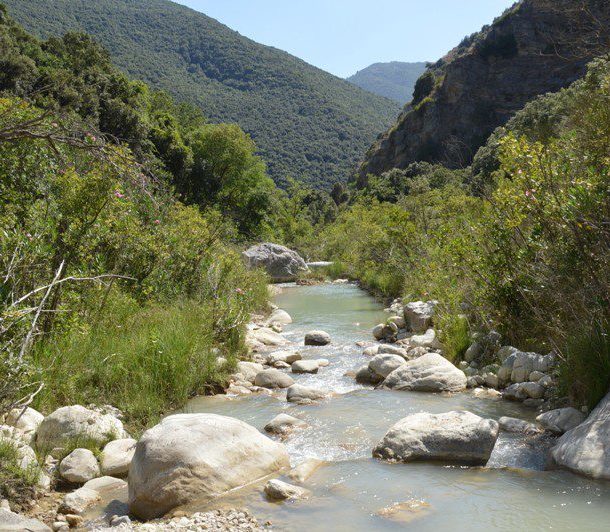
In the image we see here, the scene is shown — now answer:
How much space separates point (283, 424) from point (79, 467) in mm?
2198

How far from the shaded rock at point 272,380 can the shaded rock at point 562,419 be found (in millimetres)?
3509

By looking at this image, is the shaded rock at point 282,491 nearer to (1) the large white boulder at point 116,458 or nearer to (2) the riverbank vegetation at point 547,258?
(1) the large white boulder at point 116,458

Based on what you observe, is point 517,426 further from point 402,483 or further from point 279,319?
point 279,319

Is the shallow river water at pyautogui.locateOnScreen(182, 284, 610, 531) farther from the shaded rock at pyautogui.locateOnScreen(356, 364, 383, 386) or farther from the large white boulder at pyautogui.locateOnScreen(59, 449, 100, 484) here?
the large white boulder at pyautogui.locateOnScreen(59, 449, 100, 484)

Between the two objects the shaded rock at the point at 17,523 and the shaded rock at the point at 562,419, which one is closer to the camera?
the shaded rock at the point at 17,523

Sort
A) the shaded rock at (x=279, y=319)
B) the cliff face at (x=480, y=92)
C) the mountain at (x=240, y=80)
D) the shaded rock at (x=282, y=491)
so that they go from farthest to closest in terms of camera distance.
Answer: the mountain at (x=240, y=80), the cliff face at (x=480, y=92), the shaded rock at (x=279, y=319), the shaded rock at (x=282, y=491)

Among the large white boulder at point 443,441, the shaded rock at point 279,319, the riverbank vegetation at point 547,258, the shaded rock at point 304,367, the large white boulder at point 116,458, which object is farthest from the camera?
the shaded rock at point 279,319

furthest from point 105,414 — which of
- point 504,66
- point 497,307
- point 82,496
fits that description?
point 504,66

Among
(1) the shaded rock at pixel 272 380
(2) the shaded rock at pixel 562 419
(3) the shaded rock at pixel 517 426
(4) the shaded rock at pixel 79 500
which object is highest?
(2) the shaded rock at pixel 562 419

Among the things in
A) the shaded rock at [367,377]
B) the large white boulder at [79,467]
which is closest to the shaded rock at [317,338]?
the shaded rock at [367,377]

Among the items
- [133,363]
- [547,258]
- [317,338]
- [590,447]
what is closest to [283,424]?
[133,363]

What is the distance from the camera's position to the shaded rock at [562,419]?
5.78 m

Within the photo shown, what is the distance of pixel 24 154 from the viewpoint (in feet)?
28.0

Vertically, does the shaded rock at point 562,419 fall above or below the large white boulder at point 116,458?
above
